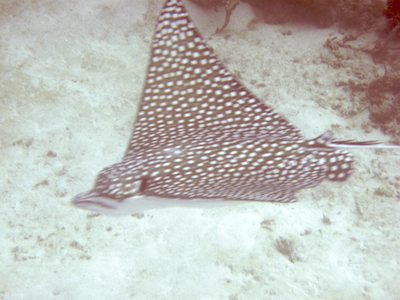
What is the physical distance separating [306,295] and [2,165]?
3718 millimetres

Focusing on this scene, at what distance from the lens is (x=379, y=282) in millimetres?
3494

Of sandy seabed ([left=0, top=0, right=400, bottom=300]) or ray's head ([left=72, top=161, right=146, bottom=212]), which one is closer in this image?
ray's head ([left=72, top=161, right=146, bottom=212])

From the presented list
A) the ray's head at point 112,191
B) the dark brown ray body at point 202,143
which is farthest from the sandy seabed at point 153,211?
the ray's head at point 112,191

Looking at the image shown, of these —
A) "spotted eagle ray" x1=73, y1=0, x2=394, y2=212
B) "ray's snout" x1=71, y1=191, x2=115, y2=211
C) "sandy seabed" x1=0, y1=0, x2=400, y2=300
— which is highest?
"spotted eagle ray" x1=73, y1=0, x2=394, y2=212

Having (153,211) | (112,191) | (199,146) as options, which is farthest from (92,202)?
(153,211)

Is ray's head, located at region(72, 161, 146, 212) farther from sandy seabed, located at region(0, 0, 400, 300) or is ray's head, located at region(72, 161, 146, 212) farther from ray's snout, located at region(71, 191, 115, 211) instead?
sandy seabed, located at region(0, 0, 400, 300)

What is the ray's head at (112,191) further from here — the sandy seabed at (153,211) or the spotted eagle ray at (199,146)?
the sandy seabed at (153,211)

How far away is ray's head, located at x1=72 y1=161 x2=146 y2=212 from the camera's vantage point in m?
2.47

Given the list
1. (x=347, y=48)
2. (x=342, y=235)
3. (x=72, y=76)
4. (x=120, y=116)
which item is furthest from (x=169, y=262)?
(x=347, y=48)

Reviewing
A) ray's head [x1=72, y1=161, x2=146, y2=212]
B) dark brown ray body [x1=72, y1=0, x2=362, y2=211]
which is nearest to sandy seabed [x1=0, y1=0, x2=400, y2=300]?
dark brown ray body [x1=72, y1=0, x2=362, y2=211]

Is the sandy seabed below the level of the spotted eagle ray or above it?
below

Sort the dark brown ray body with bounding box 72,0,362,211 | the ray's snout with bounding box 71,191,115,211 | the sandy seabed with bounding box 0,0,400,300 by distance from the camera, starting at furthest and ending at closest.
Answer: the sandy seabed with bounding box 0,0,400,300 < the dark brown ray body with bounding box 72,0,362,211 < the ray's snout with bounding box 71,191,115,211

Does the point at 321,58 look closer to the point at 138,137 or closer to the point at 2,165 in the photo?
the point at 138,137

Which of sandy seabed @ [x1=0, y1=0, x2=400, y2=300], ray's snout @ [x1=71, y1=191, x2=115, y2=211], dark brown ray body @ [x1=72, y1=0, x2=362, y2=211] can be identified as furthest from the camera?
sandy seabed @ [x1=0, y1=0, x2=400, y2=300]
